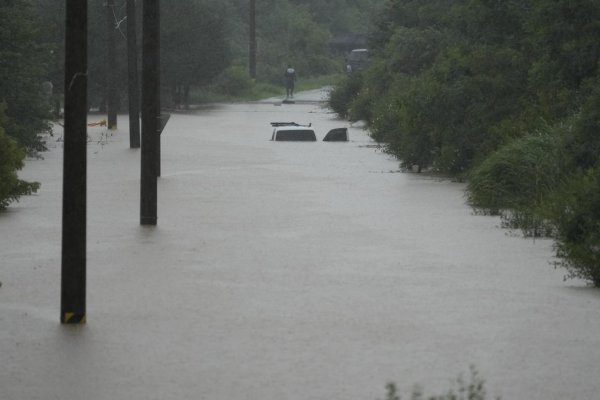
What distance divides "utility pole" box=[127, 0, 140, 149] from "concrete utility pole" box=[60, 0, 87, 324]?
91.2 ft

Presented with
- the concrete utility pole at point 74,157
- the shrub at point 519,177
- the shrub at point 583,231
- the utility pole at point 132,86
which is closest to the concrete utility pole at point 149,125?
the shrub at point 519,177

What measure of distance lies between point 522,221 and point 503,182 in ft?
10.3

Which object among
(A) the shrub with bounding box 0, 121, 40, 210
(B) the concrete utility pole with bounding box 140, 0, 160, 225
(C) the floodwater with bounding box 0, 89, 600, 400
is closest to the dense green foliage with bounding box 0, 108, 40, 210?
(A) the shrub with bounding box 0, 121, 40, 210

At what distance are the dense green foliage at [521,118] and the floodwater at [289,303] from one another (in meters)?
0.56

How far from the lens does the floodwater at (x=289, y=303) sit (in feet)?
33.9

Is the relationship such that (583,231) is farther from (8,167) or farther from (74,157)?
(8,167)

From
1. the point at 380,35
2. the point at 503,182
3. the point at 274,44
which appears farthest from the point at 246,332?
the point at 274,44

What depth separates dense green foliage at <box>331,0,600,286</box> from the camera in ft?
60.5

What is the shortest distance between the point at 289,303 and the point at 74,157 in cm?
243

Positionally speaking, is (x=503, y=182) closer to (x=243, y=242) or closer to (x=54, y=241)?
(x=243, y=242)

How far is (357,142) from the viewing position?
44719mm

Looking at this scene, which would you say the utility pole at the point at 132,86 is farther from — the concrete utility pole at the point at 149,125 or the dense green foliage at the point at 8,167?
the concrete utility pole at the point at 149,125

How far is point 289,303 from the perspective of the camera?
13.8 meters

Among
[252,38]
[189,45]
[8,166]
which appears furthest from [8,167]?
[252,38]
